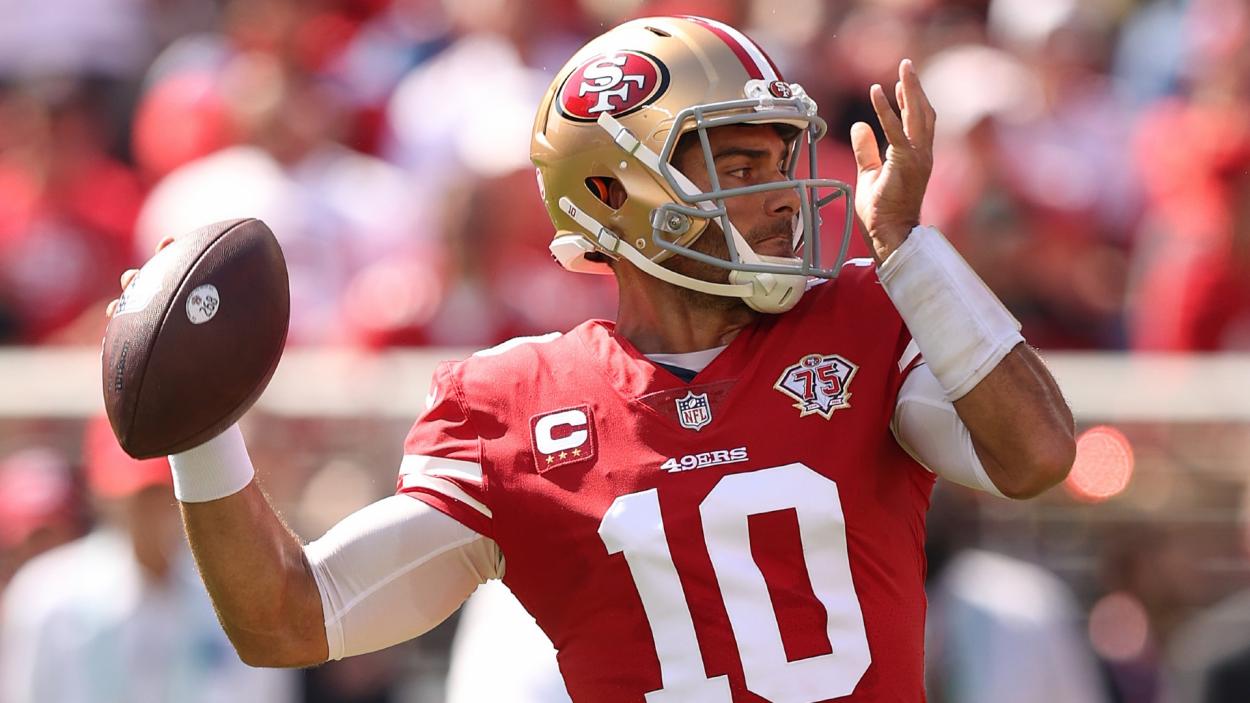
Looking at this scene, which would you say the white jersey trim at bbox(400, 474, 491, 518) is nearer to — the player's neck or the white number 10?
the white number 10

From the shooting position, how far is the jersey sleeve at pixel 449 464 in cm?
271

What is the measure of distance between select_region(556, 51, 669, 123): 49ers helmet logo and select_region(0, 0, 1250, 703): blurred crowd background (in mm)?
2224

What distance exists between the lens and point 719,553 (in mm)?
2586

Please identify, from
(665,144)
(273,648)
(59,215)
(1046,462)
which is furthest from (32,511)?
(1046,462)

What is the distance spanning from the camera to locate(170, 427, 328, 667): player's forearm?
2.59 metres

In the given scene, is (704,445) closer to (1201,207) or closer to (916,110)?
(916,110)

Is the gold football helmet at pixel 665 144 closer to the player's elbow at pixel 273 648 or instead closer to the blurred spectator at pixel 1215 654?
the player's elbow at pixel 273 648

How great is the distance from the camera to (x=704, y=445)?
2.64 meters

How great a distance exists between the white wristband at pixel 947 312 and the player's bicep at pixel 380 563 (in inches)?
27.3

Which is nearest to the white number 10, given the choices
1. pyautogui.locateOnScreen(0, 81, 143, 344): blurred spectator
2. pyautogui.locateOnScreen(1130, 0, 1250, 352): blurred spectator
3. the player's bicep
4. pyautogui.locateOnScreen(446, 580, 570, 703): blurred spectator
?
the player's bicep

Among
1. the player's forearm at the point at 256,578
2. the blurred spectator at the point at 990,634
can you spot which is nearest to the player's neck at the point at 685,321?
the player's forearm at the point at 256,578

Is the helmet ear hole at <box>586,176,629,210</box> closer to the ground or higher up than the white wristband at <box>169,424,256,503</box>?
higher up

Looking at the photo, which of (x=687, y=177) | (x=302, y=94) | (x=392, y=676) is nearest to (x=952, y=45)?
(x=302, y=94)

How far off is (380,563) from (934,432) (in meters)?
0.81
